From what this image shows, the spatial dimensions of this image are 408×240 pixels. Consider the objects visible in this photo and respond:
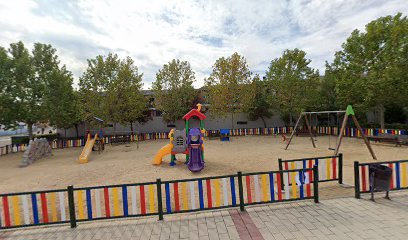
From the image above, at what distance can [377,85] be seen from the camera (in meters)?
17.5

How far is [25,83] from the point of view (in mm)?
18891

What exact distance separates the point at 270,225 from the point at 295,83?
78.8 ft

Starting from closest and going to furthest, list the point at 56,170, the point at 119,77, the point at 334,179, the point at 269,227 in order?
the point at 269,227 < the point at 334,179 < the point at 56,170 < the point at 119,77

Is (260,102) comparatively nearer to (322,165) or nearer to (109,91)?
(109,91)

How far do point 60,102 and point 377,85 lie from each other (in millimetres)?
28379

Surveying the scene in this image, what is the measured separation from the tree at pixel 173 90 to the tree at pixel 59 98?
31.5 ft

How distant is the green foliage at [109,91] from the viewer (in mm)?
23531

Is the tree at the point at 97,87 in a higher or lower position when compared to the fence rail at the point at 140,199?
higher

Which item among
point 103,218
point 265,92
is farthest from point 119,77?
point 103,218

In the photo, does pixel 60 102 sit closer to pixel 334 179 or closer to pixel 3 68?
pixel 3 68

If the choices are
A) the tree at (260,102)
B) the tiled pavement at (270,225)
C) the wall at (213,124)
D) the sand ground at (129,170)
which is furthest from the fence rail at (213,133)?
the tiled pavement at (270,225)

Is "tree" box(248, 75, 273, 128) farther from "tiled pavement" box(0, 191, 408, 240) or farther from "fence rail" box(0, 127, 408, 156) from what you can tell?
"tiled pavement" box(0, 191, 408, 240)

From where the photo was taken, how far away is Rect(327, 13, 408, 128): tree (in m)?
17.1

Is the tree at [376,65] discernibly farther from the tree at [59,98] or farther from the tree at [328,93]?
the tree at [59,98]
